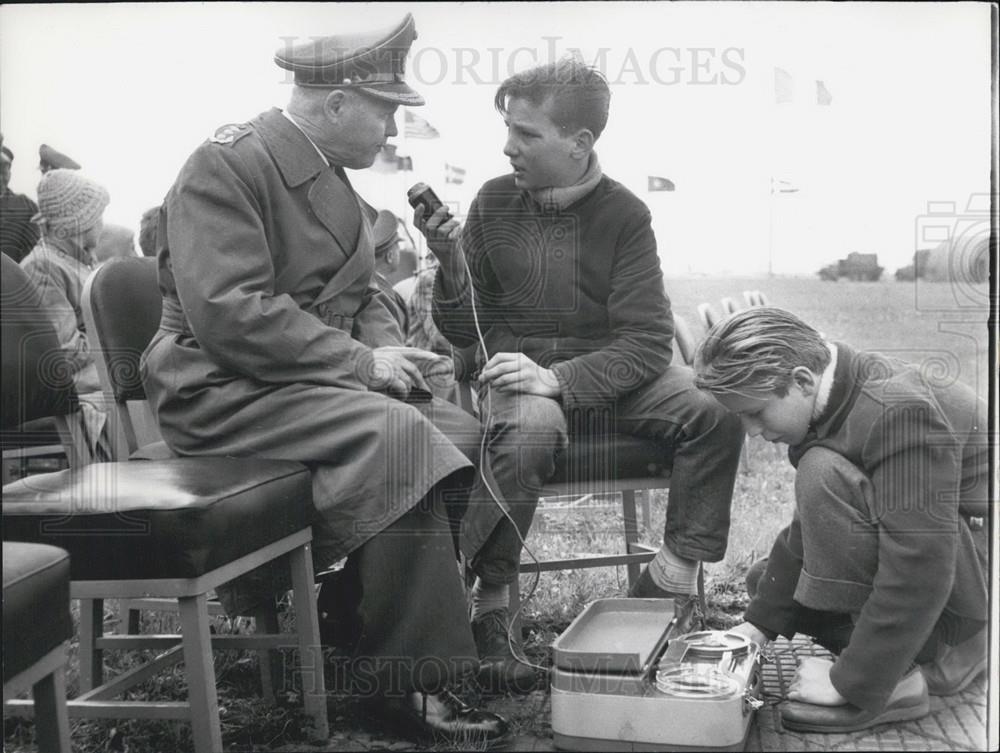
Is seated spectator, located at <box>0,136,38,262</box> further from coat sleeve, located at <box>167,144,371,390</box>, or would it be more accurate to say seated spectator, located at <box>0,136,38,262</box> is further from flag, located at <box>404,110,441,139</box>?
flag, located at <box>404,110,441,139</box>

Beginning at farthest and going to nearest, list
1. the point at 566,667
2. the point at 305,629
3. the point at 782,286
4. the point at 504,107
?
1. the point at 782,286
2. the point at 504,107
3. the point at 305,629
4. the point at 566,667

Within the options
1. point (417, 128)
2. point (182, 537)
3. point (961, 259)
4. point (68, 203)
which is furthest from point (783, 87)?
point (68, 203)

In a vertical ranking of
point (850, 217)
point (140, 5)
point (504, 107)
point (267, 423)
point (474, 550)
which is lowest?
point (474, 550)

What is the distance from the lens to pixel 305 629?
2574 millimetres

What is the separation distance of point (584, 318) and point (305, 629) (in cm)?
125

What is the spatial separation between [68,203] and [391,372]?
1763mm

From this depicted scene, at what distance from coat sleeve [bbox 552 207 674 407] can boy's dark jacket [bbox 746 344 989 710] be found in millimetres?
646

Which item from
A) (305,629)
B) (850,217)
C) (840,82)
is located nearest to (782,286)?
(850,217)

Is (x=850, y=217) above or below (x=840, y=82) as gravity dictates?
→ below

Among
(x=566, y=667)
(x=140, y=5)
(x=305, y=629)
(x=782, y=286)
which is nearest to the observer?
(x=566, y=667)

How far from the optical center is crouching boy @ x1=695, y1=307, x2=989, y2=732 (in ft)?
7.91

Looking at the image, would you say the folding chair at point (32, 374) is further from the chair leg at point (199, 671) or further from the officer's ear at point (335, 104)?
the officer's ear at point (335, 104)

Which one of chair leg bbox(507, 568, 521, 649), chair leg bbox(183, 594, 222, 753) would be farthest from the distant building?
chair leg bbox(183, 594, 222, 753)

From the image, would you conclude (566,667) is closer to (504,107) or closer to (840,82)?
(504,107)
